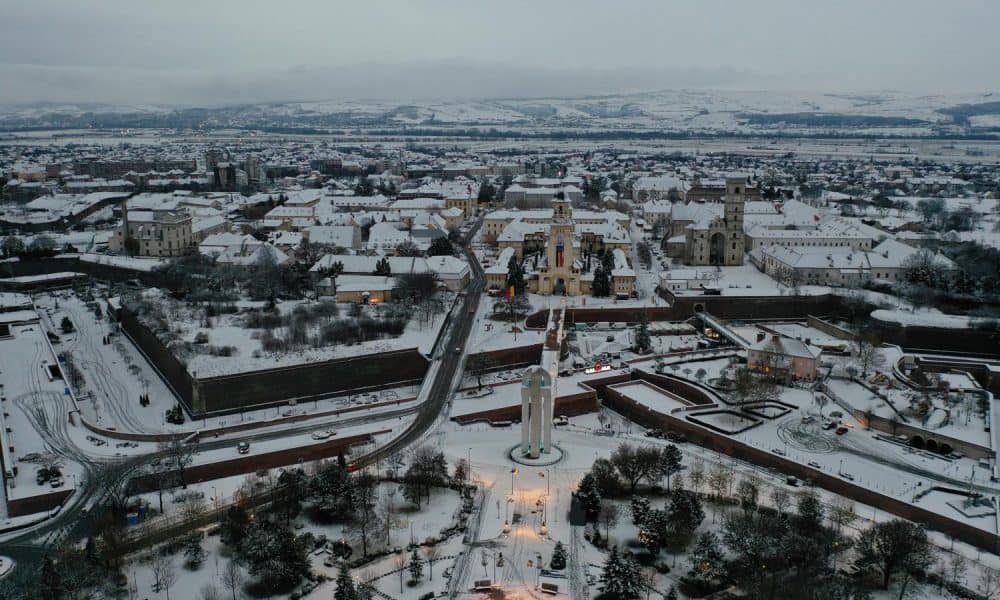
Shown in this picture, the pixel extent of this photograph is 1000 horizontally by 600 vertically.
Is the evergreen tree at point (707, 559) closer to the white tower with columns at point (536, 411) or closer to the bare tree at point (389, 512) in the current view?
the white tower with columns at point (536, 411)

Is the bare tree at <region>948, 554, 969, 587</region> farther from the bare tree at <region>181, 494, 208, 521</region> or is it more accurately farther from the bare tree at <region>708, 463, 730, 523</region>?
the bare tree at <region>181, 494, 208, 521</region>

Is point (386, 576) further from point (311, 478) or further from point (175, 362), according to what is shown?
point (175, 362)

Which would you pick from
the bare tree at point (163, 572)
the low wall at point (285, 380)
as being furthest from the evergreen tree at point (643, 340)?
the bare tree at point (163, 572)

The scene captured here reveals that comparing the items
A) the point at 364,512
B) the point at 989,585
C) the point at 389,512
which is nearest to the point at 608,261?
the point at 389,512

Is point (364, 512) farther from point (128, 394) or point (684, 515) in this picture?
point (128, 394)

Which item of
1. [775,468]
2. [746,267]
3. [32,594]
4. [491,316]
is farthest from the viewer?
[746,267]

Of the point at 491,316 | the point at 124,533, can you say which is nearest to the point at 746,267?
the point at 491,316
